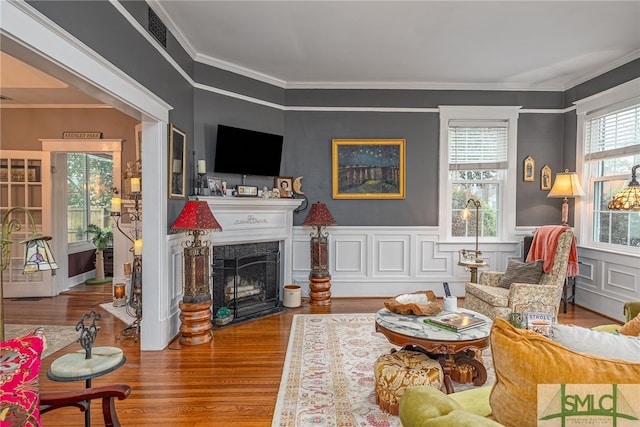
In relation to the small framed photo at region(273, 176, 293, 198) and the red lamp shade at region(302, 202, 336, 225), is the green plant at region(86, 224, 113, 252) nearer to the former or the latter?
the small framed photo at region(273, 176, 293, 198)

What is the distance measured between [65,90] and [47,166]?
1438 mm

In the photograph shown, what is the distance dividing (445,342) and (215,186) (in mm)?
3019

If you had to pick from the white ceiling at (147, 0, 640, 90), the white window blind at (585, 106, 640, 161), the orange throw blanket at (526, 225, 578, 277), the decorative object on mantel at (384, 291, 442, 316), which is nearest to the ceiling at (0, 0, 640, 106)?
the white ceiling at (147, 0, 640, 90)

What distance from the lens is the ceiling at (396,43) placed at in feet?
10.4

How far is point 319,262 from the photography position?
4.79 meters

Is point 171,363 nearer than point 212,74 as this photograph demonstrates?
Yes

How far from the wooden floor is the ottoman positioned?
751mm

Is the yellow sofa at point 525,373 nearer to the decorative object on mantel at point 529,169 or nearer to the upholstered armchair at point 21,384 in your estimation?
the upholstered armchair at point 21,384

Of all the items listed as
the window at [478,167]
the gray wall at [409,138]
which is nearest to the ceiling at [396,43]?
the gray wall at [409,138]

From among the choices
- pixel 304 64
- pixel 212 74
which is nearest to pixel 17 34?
pixel 212 74

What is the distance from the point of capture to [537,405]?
1.01 meters

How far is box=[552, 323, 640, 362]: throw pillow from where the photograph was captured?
114cm

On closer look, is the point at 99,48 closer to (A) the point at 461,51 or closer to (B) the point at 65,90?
(B) the point at 65,90

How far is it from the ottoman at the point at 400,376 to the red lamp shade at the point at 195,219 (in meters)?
1.99
